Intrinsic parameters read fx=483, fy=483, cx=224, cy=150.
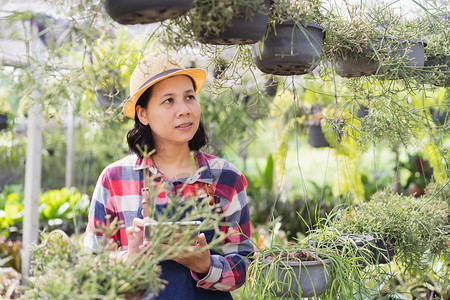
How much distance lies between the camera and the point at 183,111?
1266 millimetres

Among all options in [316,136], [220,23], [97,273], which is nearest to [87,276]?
[97,273]

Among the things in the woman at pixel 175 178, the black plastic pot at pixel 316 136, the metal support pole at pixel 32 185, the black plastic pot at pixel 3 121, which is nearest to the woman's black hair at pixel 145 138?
the woman at pixel 175 178

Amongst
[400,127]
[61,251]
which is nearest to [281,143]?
[400,127]

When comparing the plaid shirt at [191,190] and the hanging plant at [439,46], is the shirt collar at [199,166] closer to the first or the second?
the plaid shirt at [191,190]

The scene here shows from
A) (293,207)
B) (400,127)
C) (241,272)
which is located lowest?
(293,207)

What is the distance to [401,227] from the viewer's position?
1511mm

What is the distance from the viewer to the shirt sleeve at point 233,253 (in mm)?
1247

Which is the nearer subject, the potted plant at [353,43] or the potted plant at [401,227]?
the potted plant at [353,43]

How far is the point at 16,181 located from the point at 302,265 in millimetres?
6777

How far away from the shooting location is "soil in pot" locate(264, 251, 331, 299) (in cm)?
109

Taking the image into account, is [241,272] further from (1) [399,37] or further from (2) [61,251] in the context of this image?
(1) [399,37]

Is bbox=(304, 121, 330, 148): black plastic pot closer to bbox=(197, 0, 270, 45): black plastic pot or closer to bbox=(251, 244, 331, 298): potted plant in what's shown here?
bbox=(251, 244, 331, 298): potted plant

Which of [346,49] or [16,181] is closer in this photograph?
[346,49]

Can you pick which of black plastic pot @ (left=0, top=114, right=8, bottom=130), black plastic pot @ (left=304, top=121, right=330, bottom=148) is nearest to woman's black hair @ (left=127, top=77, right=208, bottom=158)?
black plastic pot @ (left=304, top=121, right=330, bottom=148)
